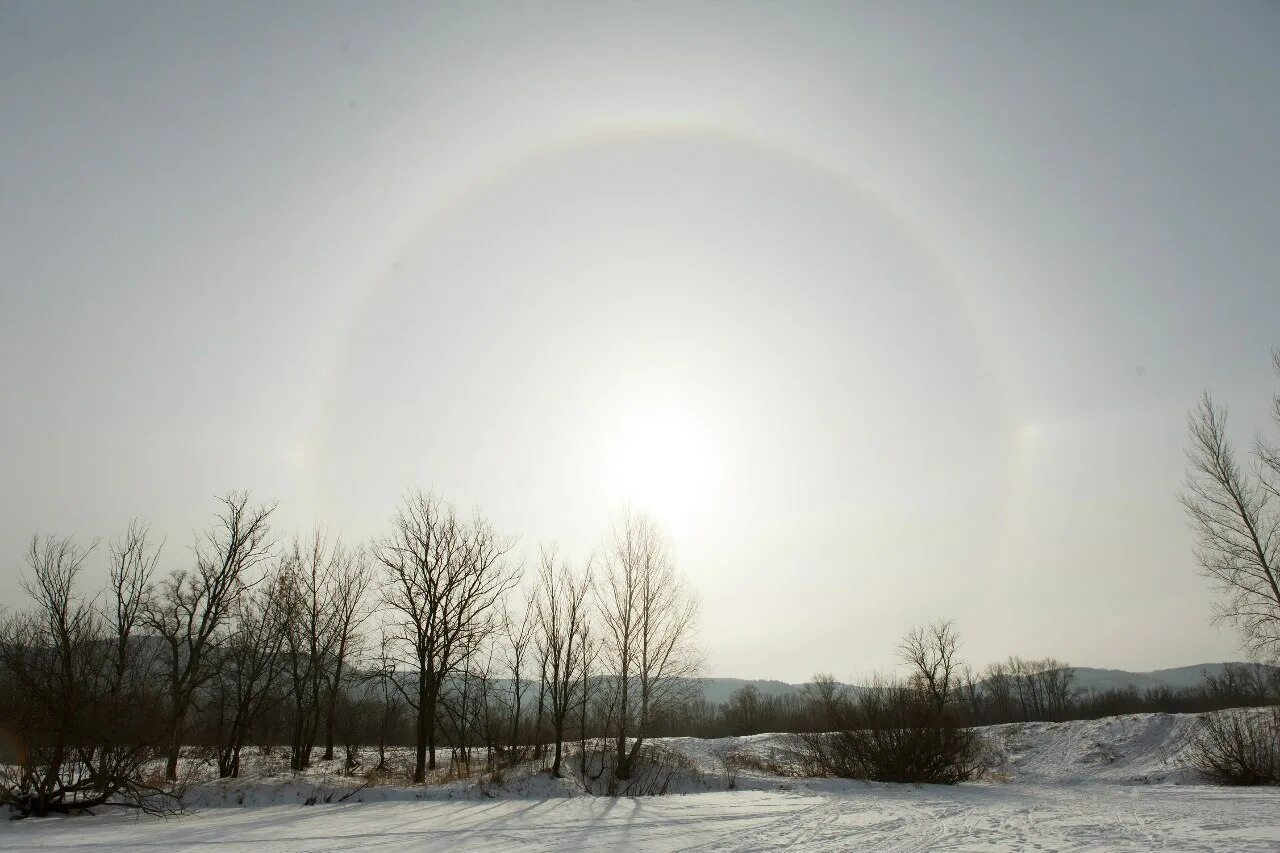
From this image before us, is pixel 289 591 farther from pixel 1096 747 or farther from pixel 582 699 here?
pixel 1096 747

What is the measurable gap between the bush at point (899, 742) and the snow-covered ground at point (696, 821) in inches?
58.4

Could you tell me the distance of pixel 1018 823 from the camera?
13.1 metres

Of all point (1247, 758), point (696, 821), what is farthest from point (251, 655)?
point (1247, 758)

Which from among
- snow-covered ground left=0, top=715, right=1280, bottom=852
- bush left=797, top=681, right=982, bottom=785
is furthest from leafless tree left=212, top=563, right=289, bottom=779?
bush left=797, top=681, right=982, bottom=785

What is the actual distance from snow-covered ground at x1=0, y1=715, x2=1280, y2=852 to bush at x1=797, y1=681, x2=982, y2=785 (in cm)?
148

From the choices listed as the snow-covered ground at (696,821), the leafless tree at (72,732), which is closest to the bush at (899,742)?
the snow-covered ground at (696,821)

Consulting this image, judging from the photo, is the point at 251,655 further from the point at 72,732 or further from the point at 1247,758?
the point at 1247,758

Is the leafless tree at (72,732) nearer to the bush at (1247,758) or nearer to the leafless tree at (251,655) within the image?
the leafless tree at (251,655)

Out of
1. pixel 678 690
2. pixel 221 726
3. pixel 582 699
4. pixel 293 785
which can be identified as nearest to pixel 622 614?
pixel 678 690

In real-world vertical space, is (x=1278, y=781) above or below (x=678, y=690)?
below

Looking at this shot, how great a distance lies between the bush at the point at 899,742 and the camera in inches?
995

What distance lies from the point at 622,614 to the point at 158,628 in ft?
62.7

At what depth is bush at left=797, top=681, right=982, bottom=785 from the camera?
2527 centimetres

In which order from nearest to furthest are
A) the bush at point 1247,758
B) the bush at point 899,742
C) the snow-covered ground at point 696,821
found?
1. the snow-covered ground at point 696,821
2. the bush at point 1247,758
3. the bush at point 899,742
